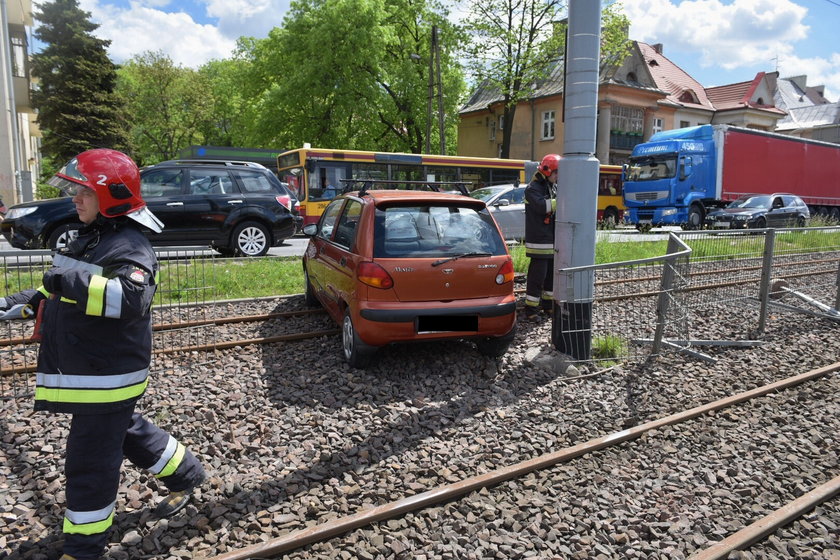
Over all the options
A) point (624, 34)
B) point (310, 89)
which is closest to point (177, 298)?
point (310, 89)

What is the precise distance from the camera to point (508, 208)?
51.4 ft

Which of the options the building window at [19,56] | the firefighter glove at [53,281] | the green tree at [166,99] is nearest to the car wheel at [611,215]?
the firefighter glove at [53,281]

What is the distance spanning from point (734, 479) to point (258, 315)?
18.3ft

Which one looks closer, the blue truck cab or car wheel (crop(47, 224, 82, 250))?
Result: car wheel (crop(47, 224, 82, 250))

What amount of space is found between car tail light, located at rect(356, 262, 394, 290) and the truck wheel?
20.5m

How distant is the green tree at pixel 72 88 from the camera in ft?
121

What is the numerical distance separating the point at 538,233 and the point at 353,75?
90.2 ft

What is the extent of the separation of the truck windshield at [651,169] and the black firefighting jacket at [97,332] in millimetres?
22999

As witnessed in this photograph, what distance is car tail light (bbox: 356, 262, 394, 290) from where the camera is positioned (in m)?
5.34

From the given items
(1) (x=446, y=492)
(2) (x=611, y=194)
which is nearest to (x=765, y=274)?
(1) (x=446, y=492)

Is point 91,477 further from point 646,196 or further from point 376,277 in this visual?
point 646,196

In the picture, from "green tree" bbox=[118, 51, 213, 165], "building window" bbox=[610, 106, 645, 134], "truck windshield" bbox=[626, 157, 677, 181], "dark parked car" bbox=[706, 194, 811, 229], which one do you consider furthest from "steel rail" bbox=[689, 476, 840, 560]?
"green tree" bbox=[118, 51, 213, 165]

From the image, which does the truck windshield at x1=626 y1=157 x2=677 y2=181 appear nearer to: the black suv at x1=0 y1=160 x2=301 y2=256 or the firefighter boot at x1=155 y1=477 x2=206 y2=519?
the black suv at x1=0 y1=160 x2=301 y2=256

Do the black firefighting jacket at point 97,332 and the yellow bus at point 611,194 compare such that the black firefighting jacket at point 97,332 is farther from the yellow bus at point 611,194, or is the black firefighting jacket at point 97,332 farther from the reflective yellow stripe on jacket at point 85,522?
the yellow bus at point 611,194
